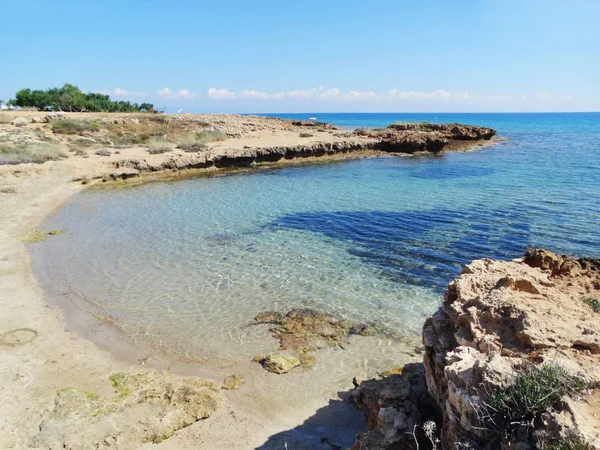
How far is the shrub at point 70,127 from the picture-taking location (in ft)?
118

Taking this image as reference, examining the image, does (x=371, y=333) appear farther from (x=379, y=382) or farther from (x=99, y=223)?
(x=99, y=223)

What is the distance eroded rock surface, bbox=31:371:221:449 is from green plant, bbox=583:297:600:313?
18.4 feet

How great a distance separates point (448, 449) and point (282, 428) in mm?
Answer: 2940

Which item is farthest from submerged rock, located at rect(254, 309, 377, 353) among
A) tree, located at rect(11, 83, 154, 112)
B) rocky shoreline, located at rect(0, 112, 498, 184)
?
tree, located at rect(11, 83, 154, 112)

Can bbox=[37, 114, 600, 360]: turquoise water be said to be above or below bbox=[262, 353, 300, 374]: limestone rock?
above

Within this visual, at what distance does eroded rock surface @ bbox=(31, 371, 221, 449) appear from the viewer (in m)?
5.55

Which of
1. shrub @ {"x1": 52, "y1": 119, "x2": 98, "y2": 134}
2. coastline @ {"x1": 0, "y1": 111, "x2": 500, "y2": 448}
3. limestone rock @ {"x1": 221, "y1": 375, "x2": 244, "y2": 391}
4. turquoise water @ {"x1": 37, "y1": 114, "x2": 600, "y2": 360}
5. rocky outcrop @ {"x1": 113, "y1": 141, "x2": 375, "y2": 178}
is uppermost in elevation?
shrub @ {"x1": 52, "y1": 119, "x2": 98, "y2": 134}

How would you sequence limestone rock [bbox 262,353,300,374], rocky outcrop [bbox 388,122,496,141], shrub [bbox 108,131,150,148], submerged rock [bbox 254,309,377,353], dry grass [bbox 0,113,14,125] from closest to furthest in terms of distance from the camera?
limestone rock [bbox 262,353,300,374] < submerged rock [bbox 254,309,377,353] < shrub [bbox 108,131,150,148] < dry grass [bbox 0,113,14,125] < rocky outcrop [bbox 388,122,496,141]

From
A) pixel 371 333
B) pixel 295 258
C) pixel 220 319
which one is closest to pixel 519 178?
pixel 295 258

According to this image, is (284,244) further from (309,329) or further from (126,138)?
(126,138)

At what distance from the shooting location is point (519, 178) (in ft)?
82.6

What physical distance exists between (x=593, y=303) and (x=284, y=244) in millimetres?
9863

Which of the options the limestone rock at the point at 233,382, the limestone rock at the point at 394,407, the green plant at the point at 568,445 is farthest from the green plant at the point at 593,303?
the limestone rock at the point at 233,382

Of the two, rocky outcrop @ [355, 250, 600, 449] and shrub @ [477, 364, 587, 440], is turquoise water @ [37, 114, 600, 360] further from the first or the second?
shrub @ [477, 364, 587, 440]
